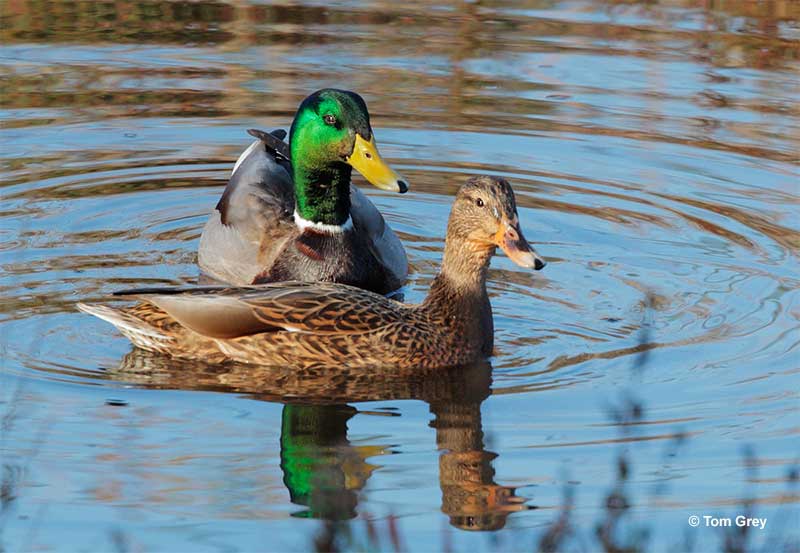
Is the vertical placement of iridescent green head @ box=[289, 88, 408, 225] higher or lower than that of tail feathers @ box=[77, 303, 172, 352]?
higher

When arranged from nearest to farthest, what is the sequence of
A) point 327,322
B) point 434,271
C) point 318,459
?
1. point 318,459
2. point 327,322
3. point 434,271

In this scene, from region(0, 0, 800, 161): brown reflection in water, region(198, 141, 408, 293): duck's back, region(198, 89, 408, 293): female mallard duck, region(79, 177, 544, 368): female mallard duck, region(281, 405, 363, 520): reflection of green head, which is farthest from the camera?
region(0, 0, 800, 161): brown reflection in water

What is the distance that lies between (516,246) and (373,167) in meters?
1.58

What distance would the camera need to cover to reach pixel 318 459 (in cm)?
676

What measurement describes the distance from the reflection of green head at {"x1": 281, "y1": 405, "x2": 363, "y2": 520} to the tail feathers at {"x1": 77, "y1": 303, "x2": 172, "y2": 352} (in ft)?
3.25

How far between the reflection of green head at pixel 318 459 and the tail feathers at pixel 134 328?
991 millimetres

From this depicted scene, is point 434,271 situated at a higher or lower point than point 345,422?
lower

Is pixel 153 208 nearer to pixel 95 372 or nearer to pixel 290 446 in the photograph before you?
pixel 95 372

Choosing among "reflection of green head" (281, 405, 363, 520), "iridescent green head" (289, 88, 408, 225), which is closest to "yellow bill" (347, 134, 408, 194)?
"iridescent green head" (289, 88, 408, 225)

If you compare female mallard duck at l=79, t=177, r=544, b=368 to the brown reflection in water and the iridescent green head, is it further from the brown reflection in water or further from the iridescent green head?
the brown reflection in water

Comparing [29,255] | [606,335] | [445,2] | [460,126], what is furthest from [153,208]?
[445,2]

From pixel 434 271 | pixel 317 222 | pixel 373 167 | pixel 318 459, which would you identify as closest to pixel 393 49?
pixel 434 271

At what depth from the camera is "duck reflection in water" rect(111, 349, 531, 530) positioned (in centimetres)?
625

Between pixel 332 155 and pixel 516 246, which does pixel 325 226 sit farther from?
pixel 516 246
